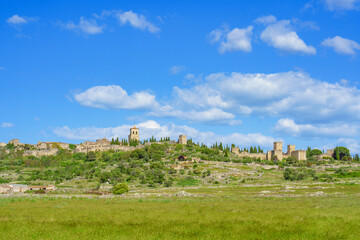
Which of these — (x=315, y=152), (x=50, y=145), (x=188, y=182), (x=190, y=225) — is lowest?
(x=188, y=182)

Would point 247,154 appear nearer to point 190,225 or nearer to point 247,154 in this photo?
point 247,154

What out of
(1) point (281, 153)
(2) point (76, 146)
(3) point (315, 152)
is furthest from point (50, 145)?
(3) point (315, 152)

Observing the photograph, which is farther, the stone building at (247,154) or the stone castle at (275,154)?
the stone building at (247,154)

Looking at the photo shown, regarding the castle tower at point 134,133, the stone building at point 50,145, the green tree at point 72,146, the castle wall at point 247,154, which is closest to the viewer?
the castle wall at point 247,154

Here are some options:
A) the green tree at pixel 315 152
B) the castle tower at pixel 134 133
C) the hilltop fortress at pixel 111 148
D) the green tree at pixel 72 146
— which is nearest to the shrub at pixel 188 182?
the hilltop fortress at pixel 111 148

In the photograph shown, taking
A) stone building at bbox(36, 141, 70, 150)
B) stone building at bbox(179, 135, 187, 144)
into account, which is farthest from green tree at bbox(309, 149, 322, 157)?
stone building at bbox(36, 141, 70, 150)

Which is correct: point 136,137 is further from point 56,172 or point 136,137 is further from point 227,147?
point 56,172

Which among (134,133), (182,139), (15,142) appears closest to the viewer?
(182,139)

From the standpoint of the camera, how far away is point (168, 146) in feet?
424

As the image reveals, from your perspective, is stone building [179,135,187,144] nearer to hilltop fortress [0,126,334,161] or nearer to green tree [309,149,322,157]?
hilltop fortress [0,126,334,161]

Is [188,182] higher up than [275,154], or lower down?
lower down

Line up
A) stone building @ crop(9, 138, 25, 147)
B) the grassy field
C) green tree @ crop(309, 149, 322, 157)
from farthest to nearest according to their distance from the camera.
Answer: stone building @ crop(9, 138, 25, 147) → green tree @ crop(309, 149, 322, 157) → the grassy field

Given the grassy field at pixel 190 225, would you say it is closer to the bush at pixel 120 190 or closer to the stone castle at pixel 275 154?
the bush at pixel 120 190

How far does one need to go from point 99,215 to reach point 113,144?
121579 mm
